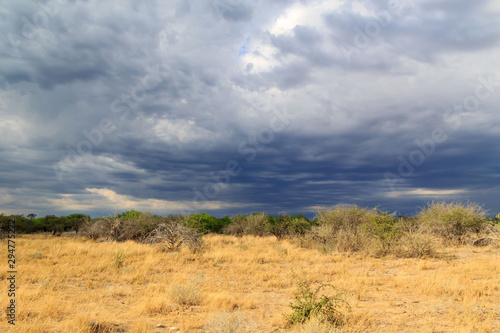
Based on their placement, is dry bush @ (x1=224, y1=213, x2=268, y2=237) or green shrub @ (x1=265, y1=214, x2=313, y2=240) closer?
green shrub @ (x1=265, y1=214, x2=313, y2=240)

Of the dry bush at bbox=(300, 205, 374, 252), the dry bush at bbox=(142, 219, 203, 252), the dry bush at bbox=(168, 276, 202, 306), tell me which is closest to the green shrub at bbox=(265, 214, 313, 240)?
the dry bush at bbox=(300, 205, 374, 252)

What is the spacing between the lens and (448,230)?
25500mm

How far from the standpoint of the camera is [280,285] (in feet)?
39.2

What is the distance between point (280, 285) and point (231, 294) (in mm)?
2475

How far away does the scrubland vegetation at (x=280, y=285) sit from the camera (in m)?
7.20

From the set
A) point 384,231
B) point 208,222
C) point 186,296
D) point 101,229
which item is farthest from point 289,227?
point 186,296

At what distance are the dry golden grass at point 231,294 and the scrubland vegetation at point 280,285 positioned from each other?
1.7 inches

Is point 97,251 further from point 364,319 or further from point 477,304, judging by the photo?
point 477,304

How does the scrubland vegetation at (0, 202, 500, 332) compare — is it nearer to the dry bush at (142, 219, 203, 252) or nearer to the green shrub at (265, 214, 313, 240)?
the dry bush at (142, 219, 203, 252)

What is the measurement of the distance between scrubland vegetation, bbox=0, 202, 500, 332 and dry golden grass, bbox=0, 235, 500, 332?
0.04 m

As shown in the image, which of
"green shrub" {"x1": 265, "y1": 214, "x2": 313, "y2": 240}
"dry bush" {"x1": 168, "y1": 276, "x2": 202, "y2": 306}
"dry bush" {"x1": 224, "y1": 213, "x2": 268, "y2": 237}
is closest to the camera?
"dry bush" {"x1": 168, "y1": 276, "x2": 202, "y2": 306}

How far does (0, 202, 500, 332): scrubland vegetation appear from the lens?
283 inches

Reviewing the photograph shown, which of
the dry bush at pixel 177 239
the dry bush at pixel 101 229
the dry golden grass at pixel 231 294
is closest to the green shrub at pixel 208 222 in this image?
the dry bush at pixel 101 229

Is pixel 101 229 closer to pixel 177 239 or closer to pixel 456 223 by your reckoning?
pixel 177 239
